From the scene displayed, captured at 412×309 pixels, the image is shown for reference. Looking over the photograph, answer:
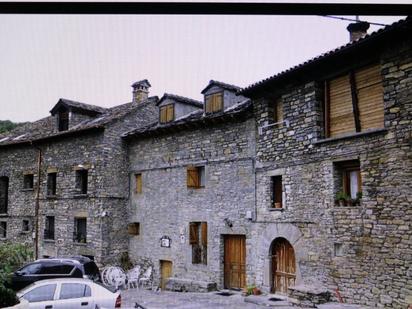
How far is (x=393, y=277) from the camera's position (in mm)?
7867

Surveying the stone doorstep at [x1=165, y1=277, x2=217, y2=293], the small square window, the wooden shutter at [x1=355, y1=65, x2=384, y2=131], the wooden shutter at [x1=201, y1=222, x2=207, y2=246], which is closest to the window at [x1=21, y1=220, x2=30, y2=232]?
the small square window

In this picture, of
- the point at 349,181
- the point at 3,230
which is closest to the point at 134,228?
the point at 3,230

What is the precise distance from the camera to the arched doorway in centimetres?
1033

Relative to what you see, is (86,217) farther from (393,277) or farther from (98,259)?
(393,277)

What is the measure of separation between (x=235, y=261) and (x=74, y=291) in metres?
5.22

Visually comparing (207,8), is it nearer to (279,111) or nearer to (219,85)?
(279,111)

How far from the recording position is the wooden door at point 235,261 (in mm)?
11867

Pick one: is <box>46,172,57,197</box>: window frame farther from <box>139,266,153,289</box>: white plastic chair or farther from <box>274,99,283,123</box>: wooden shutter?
<box>274,99,283,123</box>: wooden shutter

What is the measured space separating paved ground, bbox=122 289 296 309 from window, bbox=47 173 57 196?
6.45 meters

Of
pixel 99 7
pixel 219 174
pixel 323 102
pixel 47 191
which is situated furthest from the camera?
pixel 47 191

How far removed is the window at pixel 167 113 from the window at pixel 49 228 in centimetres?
634

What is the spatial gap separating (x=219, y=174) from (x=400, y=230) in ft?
19.0

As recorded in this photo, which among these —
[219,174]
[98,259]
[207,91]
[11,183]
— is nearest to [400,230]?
[219,174]

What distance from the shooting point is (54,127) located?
1877 centimetres
